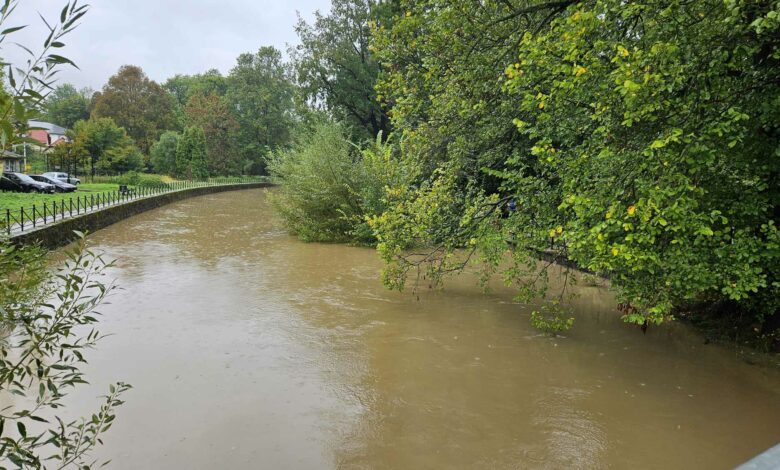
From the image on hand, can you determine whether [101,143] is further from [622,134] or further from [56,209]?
[622,134]

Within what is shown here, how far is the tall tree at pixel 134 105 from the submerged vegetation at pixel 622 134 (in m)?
51.8

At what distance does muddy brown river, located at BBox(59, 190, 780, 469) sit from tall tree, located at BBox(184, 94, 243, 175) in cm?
4472

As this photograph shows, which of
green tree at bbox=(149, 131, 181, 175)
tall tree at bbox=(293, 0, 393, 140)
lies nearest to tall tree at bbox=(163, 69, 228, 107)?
green tree at bbox=(149, 131, 181, 175)

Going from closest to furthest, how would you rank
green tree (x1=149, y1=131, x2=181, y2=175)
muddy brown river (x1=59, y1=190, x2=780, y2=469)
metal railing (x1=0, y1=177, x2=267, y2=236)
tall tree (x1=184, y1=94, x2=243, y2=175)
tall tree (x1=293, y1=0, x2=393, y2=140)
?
muddy brown river (x1=59, y1=190, x2=780, y2=469) → metal railing (x1=0, y1=177, x2=267, y2=236) → tall tree (x1=293, y1=0, x2=393, y2=140) → green tree (x1=149, y1=131, x2=181, y2=175) → tall tree (x1=184, y1=94, x2=243, y2=175)

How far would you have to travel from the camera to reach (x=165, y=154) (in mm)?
50531

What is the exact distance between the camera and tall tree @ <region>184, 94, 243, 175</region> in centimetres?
5350

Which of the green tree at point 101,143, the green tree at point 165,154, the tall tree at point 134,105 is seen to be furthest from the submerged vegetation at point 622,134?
the tall tree at point 134,105

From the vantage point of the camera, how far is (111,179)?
40.5 m

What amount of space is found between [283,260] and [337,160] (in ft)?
14.7

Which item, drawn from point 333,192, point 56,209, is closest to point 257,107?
point 56,209

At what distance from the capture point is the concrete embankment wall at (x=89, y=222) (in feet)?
43.9

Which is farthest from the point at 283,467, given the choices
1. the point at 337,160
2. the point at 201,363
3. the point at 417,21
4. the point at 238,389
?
the point at 337,160

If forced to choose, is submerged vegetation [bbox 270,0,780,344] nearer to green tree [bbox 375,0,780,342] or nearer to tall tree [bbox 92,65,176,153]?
green tree [bbox 375,0,780,342]

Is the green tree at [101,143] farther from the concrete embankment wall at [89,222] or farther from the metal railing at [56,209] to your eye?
the concrete embankment wall at [89,222]
